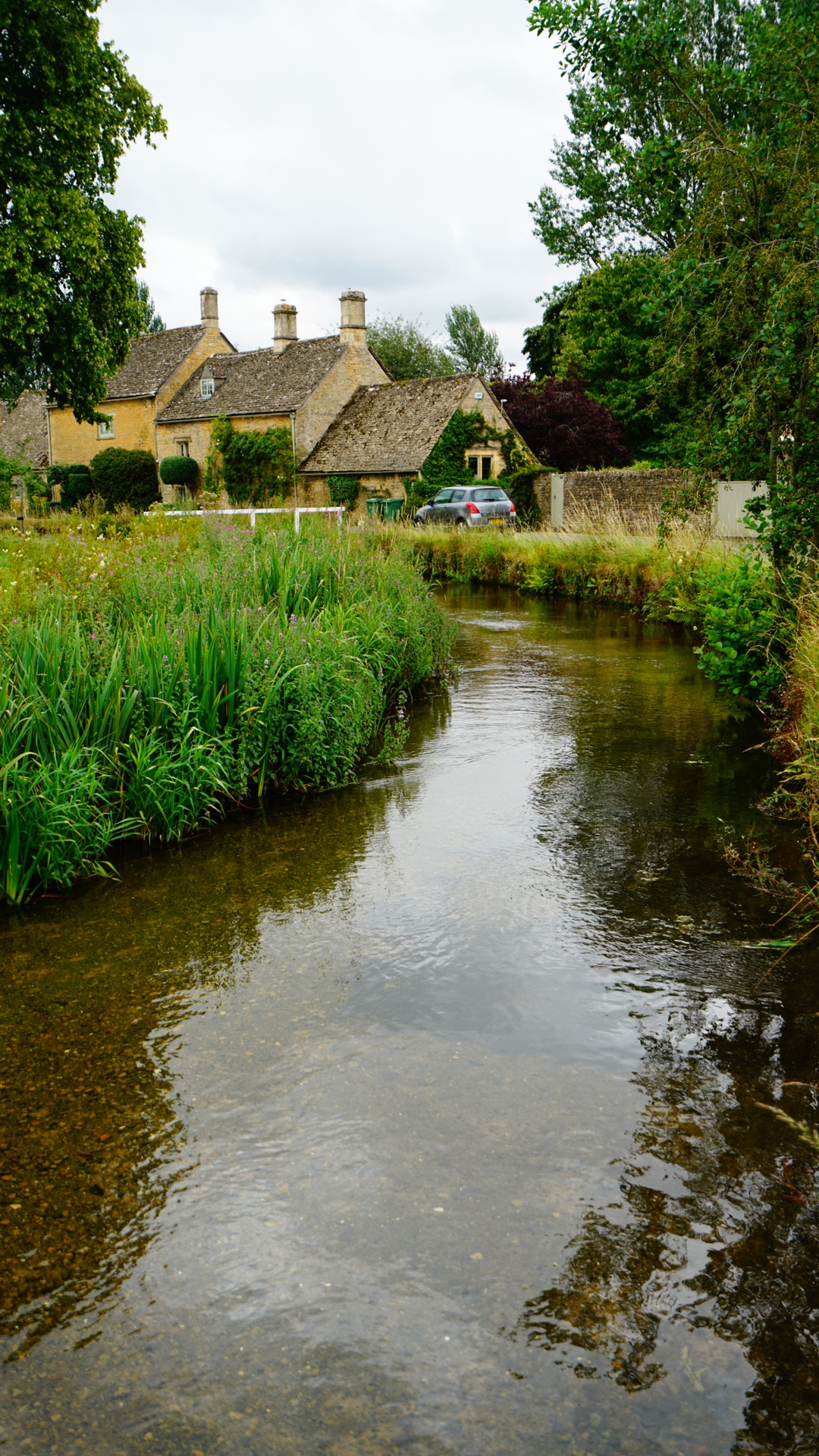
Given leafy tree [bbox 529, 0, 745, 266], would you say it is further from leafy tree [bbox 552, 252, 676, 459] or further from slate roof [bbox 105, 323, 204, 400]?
slate roof [bbox 105, 323, 204, 400]

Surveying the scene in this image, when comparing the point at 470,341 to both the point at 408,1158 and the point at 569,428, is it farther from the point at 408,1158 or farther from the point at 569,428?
the point at 408,1158

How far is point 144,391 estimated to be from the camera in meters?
48.3

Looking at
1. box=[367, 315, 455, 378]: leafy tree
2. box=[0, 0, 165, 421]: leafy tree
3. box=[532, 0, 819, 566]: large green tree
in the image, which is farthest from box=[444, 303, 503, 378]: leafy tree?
box=[532, 0, 819, 566]: large green tree

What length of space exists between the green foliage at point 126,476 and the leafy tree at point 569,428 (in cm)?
1704

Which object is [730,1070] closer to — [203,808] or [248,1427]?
[248,1427]

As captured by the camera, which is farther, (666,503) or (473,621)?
(473,621)

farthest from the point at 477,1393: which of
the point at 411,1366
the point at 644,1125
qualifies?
the point at 644,1125

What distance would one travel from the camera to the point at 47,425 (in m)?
52.0

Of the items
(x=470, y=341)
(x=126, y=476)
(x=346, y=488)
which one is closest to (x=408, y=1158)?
(x=346, y=488)

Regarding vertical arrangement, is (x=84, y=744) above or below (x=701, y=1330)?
above

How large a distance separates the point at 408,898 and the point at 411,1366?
334 centimetres

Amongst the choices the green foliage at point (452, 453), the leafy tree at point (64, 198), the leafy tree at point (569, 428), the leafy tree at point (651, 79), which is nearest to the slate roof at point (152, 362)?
the green foliage at point (452, 453)

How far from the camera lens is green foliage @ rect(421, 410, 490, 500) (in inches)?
1513

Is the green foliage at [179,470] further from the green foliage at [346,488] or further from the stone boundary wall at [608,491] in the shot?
the stone boundary wall at [608,491]
